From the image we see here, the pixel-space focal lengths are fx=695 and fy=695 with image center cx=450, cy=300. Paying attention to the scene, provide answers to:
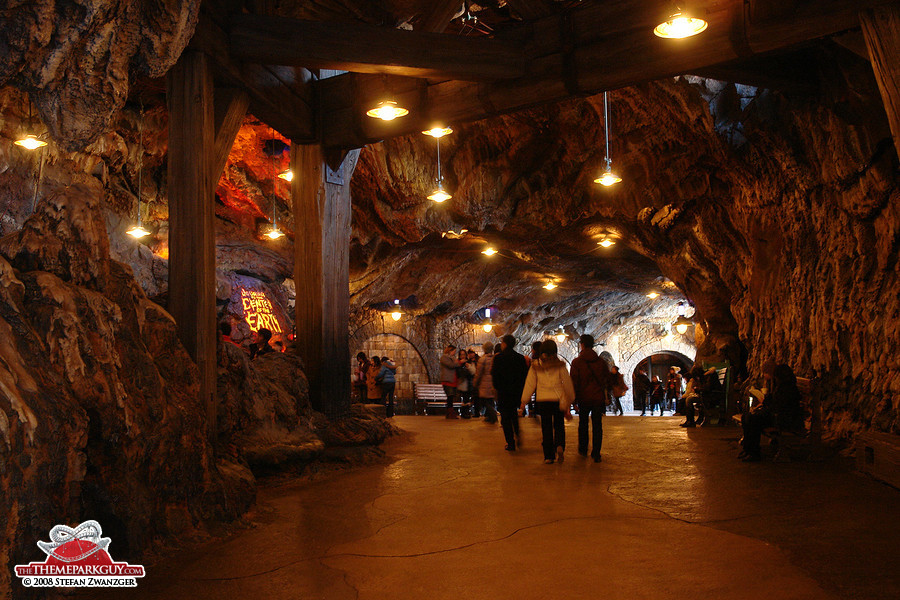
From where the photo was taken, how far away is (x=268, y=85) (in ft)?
24.8

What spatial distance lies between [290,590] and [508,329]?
2029 cm

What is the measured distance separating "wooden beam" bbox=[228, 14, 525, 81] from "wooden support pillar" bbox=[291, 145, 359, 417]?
216cm

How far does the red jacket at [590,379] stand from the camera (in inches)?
292

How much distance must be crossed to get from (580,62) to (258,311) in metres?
13.5

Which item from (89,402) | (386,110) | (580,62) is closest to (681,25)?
(580,62)

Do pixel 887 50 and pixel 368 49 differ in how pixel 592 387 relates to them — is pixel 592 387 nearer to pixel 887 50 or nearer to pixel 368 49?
pixel 887 50

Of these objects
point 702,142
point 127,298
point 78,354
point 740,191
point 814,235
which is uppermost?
point 702,142

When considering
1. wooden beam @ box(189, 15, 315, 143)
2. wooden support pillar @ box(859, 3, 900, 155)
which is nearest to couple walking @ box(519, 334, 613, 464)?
wooden support pillar @ box(859, 3, 900, 155)

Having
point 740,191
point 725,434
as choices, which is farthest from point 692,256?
point 725,434

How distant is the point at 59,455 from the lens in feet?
10.9

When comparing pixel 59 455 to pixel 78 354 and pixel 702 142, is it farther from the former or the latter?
pixel 702 142

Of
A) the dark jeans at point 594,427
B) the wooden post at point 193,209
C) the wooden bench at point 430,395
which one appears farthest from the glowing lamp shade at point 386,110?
the wooden bench at point 430,395

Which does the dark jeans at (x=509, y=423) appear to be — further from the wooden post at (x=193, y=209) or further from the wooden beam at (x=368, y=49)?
the wooden beam at (x=368, y=49)

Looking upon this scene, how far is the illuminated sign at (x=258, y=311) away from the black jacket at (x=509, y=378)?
1121 centimetres
